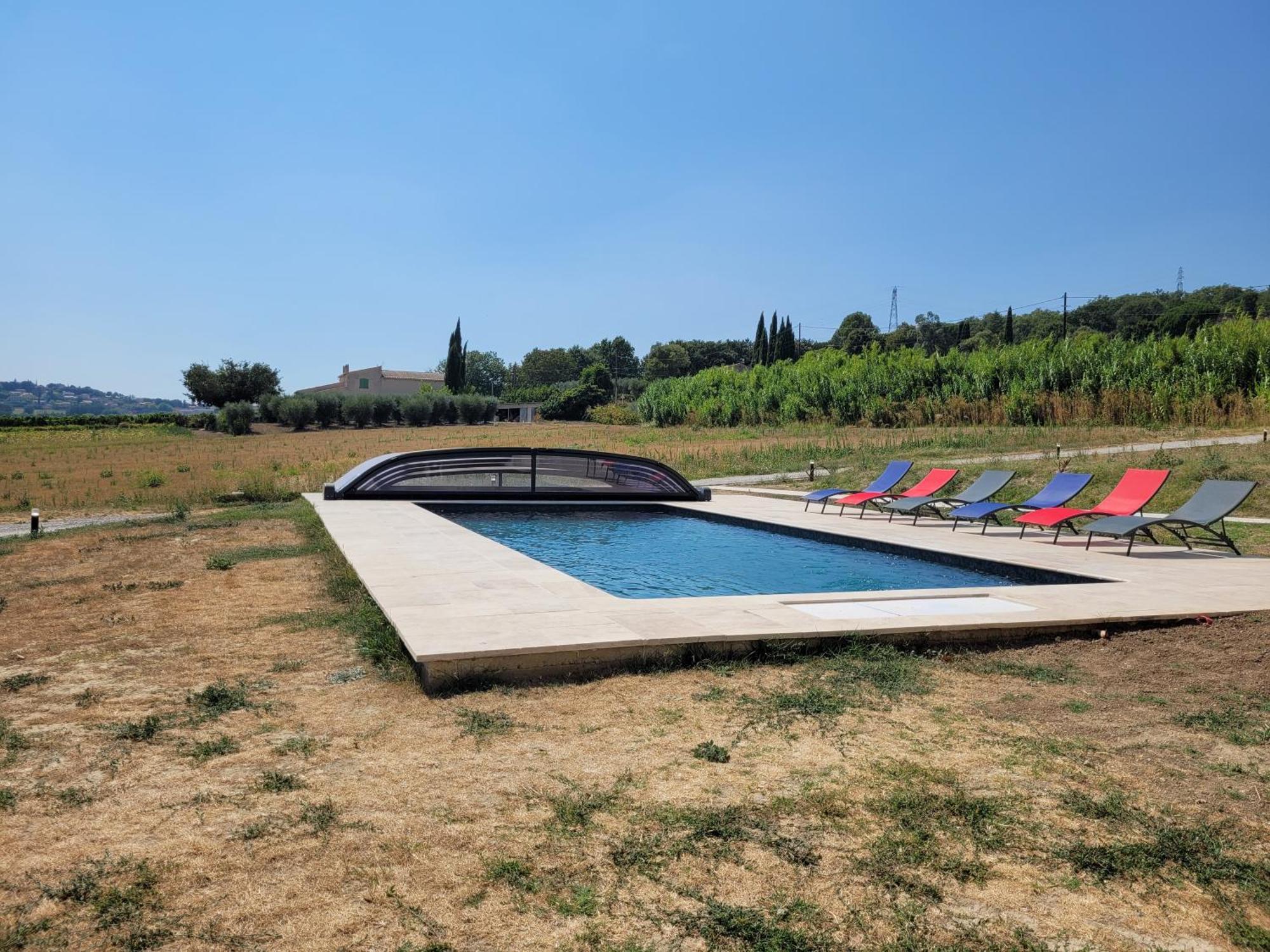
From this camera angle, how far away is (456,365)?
271 ft

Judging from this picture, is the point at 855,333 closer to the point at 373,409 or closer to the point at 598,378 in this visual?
the point at 598,378

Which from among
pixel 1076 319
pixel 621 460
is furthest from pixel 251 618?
pixel 1076 319

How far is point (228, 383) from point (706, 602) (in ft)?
247

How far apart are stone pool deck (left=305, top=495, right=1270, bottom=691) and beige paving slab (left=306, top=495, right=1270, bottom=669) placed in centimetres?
1

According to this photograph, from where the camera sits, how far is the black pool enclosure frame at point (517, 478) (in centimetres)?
1381

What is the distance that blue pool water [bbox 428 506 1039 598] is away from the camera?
812cm

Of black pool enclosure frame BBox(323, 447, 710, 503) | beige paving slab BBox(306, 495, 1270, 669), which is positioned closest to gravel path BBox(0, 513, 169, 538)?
black pool enclosure frame BBox(323, 447, 710, 503)

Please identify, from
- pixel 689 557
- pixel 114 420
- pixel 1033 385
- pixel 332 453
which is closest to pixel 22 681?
pixel 689 557

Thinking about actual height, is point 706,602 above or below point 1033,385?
below

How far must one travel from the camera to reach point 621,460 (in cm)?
1452

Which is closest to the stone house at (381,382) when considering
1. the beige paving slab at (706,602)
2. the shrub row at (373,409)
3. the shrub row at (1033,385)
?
the shrub row at (373,409)

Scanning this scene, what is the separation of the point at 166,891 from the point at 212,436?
53.8m

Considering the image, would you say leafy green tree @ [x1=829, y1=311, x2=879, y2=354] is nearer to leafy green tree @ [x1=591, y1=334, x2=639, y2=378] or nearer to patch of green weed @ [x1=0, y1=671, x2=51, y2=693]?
leafy green tree @ [x1=591, y1=334, x2=639, y2=378]

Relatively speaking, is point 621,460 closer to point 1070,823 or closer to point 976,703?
point 976,703
